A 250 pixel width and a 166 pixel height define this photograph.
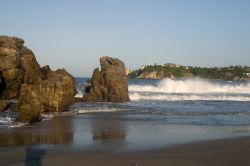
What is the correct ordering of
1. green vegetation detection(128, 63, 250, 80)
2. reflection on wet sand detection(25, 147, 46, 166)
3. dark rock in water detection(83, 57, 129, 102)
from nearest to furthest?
reflection on wet sand detection(25, 147, 46, 166) → dark rock in water detection(83, 57, 129, 102) → green vegetation detection(128, 63, 250, 80)

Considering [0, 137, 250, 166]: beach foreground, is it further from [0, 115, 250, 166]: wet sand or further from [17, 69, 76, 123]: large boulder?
[17, 69, 76, 123]: large boulder

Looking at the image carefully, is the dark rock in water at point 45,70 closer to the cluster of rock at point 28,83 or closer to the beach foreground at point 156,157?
the cluster of rock at point 28,83

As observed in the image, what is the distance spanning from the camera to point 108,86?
115 ft

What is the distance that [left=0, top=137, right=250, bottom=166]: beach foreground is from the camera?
30.8 feet

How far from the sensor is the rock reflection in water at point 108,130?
45.0ft

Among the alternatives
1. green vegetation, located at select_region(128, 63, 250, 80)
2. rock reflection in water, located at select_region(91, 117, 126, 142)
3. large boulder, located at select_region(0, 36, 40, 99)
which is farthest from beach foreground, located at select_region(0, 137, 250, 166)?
green vegetation, located at select_region(128, 63, 250, 80)

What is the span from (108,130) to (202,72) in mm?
147889

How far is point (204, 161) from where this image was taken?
967 cm

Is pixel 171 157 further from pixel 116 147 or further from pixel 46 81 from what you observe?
pixel 46 81

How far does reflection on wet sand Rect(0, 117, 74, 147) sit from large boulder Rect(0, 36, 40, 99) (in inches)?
525

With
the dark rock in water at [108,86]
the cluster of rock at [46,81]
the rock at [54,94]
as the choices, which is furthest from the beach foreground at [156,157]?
the dark rock in water at [108,86]

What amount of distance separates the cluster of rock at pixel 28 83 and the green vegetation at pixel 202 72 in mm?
119930

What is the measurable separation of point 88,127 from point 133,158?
22.5 ft

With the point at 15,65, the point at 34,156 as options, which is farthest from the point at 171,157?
the point at 15,65
